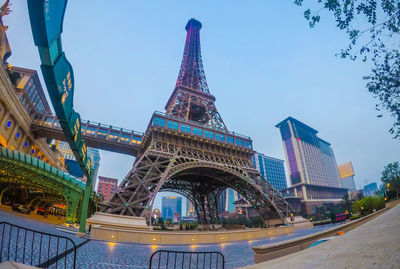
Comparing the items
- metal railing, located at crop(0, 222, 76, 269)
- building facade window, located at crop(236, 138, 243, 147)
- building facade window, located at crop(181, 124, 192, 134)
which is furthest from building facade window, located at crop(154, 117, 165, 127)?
metal railing, located at crop(0, 222, 76, 269)

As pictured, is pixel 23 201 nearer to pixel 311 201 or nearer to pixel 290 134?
pixel 311 201

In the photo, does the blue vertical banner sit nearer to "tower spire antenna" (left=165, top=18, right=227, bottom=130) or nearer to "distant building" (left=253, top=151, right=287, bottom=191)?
"tower spire antenna" (left=165, top=18, right=227, bottom=130)

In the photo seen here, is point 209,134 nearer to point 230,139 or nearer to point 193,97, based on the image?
point 230,139

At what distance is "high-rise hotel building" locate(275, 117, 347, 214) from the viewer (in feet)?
340

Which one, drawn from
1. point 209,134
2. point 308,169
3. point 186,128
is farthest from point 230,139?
point 308,169

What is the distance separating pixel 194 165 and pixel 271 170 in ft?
388

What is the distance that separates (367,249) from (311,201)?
10998cm

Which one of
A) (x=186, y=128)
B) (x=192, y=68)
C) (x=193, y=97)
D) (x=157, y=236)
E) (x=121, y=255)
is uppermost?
(x=192, y=68)

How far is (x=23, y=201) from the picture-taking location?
1494 inches

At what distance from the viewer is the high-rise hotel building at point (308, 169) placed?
103562mm

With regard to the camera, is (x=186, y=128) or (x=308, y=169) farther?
(x=308, y=169)

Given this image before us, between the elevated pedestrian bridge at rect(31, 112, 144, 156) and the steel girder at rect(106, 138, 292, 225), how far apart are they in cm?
504

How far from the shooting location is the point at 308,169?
116m

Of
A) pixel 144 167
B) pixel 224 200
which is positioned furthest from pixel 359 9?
pixel 224 200
